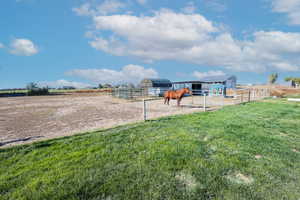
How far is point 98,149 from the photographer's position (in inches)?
126

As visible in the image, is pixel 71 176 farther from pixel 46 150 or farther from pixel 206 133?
pixel 206 133

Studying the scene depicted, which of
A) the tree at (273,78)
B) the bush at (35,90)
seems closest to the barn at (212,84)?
the bush at (35,90)

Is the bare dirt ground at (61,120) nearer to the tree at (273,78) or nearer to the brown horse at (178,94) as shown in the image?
the brown horse at (178,94)

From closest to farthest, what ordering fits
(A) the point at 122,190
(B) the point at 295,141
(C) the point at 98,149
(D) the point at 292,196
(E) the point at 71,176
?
1. (D) the point at 292,196
2. (A) the point at 122,190
3. (E) the point at 71,176
4. (C) the point at 98,149
5. (B) the point at 295,141

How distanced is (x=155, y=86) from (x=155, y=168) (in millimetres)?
29575

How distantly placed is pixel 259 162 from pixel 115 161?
2.55 metres

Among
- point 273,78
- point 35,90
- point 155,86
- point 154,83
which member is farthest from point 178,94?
point 273,78

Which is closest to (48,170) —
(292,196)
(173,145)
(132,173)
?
(132,173)

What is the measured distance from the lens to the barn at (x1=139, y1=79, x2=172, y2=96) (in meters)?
26.9

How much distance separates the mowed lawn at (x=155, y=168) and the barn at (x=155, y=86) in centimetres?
2316

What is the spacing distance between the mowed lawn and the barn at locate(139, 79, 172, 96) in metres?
23.2

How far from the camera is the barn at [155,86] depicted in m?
26.9

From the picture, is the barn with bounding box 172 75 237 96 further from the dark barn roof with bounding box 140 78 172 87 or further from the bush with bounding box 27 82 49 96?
the bush with bounding box 27 82 49 96

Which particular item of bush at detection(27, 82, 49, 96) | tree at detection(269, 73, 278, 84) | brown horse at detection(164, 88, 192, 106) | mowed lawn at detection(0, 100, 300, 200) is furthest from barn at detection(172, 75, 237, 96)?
tree at detection(269, 73, 278, 84)
